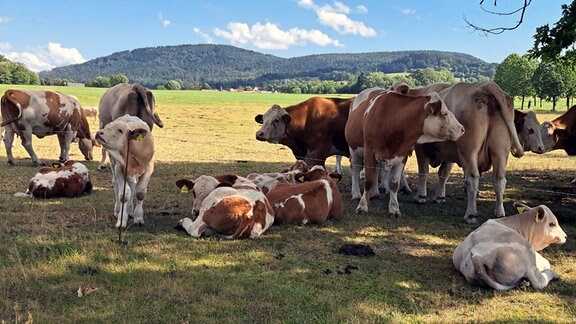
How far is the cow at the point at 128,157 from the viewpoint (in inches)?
291

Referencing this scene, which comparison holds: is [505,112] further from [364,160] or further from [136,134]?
[136,134]

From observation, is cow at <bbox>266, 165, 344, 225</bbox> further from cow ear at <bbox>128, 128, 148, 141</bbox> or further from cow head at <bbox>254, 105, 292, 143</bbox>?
cow head at <bbox>254, 105, 292, 143</bbox>

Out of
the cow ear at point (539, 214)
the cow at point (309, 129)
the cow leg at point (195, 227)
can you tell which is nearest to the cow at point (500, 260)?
the cow ear at point (539, 214)

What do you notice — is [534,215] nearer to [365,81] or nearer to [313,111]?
[313,111]

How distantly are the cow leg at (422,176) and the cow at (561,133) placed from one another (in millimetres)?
2842

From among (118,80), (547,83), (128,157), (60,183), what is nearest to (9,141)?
(60,183)

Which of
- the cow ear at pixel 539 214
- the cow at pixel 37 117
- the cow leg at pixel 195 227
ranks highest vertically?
the cow at pixel 37 117

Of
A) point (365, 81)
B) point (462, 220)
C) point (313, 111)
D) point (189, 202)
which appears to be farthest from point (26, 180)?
point (365, 81)

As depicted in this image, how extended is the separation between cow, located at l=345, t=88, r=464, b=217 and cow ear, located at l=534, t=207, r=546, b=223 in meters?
2.35

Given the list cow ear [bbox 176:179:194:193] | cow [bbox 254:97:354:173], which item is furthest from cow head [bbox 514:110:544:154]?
cow ear [bbox 176:179:194:193]

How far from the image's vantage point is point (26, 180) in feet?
37.8

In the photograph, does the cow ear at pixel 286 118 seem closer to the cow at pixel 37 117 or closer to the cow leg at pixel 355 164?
the cow leg at pixel 355 164

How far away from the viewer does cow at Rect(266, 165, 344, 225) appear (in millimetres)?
8211

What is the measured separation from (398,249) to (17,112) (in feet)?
37.4
